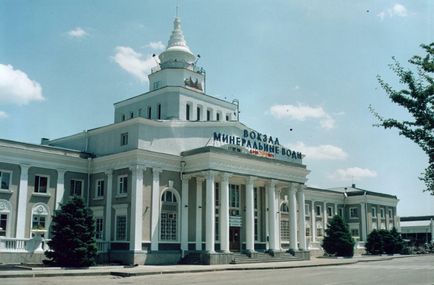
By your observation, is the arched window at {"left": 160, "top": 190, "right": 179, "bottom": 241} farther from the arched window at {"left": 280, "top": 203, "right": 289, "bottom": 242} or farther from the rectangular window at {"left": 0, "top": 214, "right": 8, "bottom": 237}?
the arched window at {"left": 280, "top": 203, "right": 289, "bottom": 242}

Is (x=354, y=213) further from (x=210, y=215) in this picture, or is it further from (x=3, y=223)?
(x=3, y=223)

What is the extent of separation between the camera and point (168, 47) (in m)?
52.4

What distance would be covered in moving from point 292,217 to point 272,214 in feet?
10.5

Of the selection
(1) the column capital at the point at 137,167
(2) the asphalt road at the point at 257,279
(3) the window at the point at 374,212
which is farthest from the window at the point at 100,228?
(3) the window at the point at 374,212

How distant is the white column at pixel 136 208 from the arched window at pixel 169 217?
8.10 feet

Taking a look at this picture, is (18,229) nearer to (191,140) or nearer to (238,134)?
(191,140)

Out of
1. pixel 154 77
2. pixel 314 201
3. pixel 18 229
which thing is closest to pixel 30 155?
pixel 18 229

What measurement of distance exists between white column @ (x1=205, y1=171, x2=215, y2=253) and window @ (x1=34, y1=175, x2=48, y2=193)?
43.1 ft

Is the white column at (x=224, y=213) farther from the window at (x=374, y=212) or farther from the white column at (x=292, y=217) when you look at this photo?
the window at (x=374, y=212)

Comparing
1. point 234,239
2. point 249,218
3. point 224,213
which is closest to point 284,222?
point 234,239

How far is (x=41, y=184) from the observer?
39688 millimetres

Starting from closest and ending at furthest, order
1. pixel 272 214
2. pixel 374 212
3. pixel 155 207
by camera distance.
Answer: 1. pixel 155 207
2. pixel 272 214
3. pixel 374 212

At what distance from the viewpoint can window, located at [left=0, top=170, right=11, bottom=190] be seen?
37.3m

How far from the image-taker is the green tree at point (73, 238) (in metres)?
31.9
